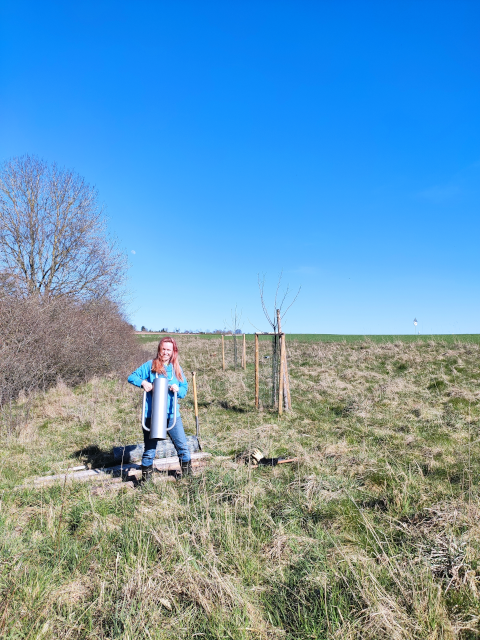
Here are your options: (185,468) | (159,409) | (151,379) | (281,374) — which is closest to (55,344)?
(281,374)

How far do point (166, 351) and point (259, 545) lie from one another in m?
2.31

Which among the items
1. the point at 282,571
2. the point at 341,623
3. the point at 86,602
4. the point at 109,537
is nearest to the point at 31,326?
the point at 109,537

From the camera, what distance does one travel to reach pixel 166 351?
443cm

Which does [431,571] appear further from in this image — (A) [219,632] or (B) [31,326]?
(B) [31,326]

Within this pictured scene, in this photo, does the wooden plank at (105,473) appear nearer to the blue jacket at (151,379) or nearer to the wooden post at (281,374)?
the blue jacket at (151,379)

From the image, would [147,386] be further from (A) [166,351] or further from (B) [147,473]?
(B) [147,473]

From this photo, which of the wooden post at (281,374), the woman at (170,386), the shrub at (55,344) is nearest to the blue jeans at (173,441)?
the woman at (170,386)

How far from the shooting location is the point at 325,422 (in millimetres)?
7918

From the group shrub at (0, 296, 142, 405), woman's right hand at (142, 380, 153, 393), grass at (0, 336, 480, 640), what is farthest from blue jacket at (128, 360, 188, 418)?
shrub at (0, 296, 142, 405)

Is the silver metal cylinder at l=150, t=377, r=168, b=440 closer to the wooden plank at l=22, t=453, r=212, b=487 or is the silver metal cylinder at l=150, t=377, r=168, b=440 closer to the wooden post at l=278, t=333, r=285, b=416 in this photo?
the wooden plank at l=22, t=453, r=212, b=487

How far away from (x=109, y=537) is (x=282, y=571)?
154 centimetres

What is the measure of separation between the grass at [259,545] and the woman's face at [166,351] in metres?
1.48

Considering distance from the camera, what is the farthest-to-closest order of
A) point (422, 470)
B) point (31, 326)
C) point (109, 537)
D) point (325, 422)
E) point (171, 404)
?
point (31, 326) → point (325, 422) → point (422, 470) → point (171, 404) → point (109, 537)

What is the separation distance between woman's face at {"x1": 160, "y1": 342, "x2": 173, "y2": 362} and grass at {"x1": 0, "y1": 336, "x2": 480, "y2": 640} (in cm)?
148
